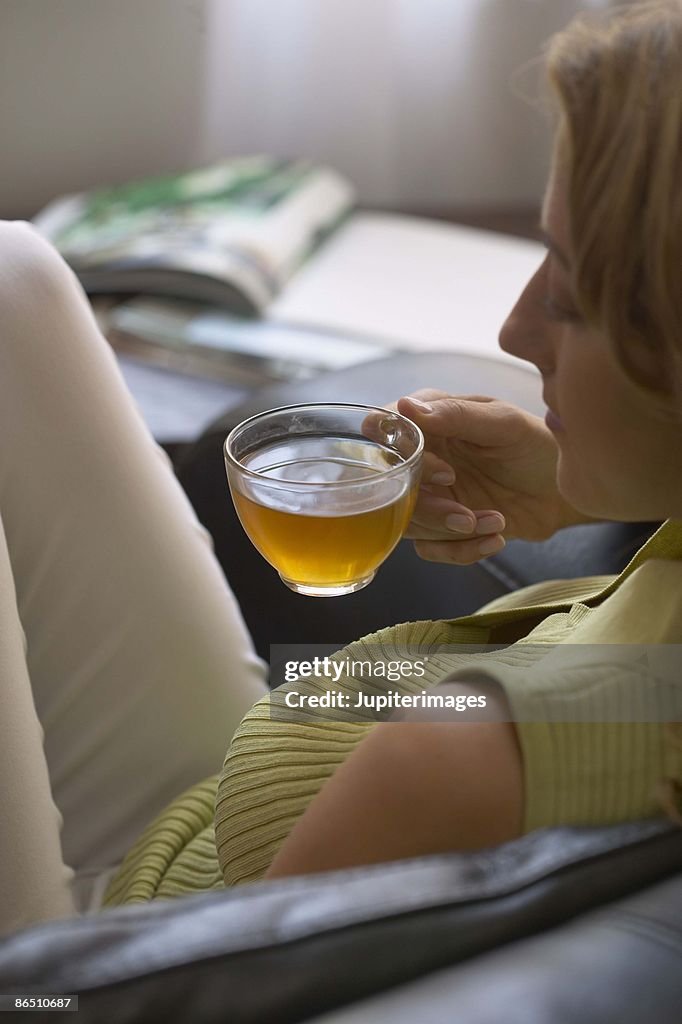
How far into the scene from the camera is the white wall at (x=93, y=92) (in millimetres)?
1979

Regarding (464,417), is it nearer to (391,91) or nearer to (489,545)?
(489,545)

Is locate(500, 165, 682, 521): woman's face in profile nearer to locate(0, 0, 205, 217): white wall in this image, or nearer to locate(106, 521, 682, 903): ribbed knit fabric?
locate(106, 521, 682, 903): ribbed knit fabric

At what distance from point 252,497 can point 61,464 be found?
0.73 ft

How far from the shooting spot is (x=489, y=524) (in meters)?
0.71

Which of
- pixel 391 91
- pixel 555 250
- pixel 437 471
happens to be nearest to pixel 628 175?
pixel 555 250

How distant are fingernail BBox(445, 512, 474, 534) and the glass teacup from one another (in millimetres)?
87

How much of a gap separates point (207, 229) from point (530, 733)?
1.48 meters

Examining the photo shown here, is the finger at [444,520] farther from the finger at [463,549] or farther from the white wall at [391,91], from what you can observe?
the white wall at [391,91]

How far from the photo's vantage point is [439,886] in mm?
397

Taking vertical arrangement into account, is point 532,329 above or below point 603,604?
above

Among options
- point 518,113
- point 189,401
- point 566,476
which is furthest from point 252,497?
point 518,113

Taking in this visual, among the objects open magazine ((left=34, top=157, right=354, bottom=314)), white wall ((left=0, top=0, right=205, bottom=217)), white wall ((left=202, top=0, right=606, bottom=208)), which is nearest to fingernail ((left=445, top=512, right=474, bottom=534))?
open magazine ((left=34, top=157, right=354, bottom=314))

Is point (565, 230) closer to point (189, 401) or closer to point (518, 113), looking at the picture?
point (189, 401)

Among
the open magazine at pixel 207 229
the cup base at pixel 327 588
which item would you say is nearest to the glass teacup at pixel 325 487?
the cup base at pixel 327 588
